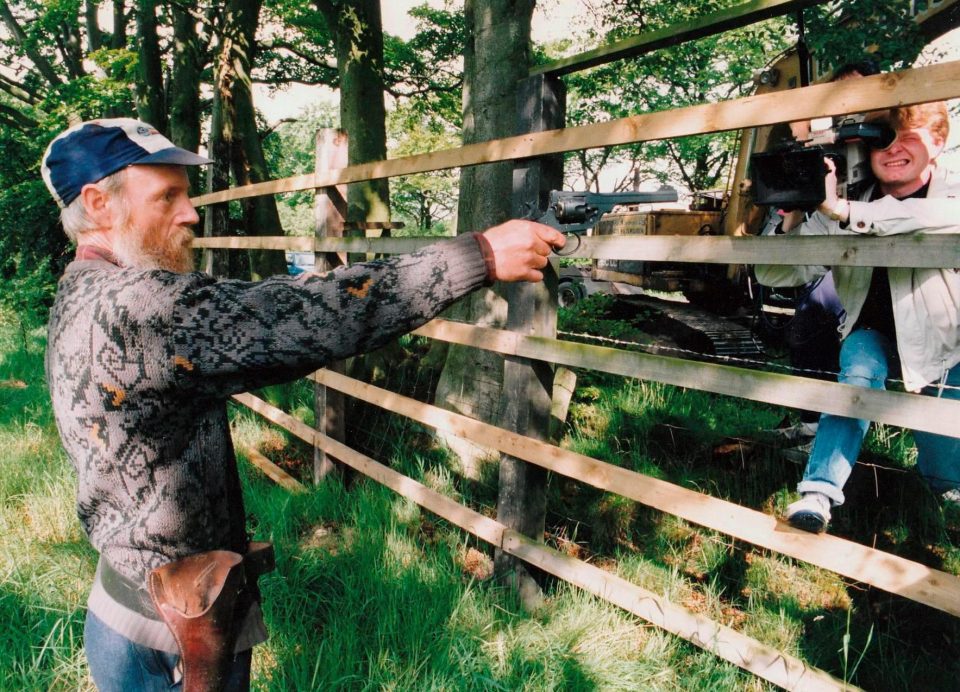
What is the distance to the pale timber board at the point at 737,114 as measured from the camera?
1.59m

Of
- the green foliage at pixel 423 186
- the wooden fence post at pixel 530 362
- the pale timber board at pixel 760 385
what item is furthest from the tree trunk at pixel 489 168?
the green foliage at pixel 423 186

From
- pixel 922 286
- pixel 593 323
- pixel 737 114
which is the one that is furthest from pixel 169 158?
pixel 593 323

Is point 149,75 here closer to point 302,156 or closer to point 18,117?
point 18,117

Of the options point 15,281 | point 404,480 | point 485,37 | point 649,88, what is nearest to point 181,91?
point 15,281

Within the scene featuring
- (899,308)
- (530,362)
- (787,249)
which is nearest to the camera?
(787,249)

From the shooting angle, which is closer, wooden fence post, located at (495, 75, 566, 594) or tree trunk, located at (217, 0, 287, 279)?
wooden fence post, located at (495, 75, 566, 594)

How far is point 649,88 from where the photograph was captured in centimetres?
1544

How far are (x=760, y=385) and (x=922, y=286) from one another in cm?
74

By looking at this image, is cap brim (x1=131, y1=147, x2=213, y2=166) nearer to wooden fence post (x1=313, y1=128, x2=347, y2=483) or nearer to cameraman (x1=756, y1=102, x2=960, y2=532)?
cameraman (x1=756, y1=102, x2=960, y2=532)

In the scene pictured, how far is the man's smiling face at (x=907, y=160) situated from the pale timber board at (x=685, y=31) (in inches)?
28.4

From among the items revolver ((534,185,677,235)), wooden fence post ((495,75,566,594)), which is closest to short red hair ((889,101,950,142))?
revolver ((534,185,677,235))

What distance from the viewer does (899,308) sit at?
2.18 m

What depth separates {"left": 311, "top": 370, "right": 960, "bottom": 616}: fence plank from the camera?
175 cm

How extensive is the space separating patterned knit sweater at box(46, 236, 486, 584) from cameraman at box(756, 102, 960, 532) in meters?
1.44
